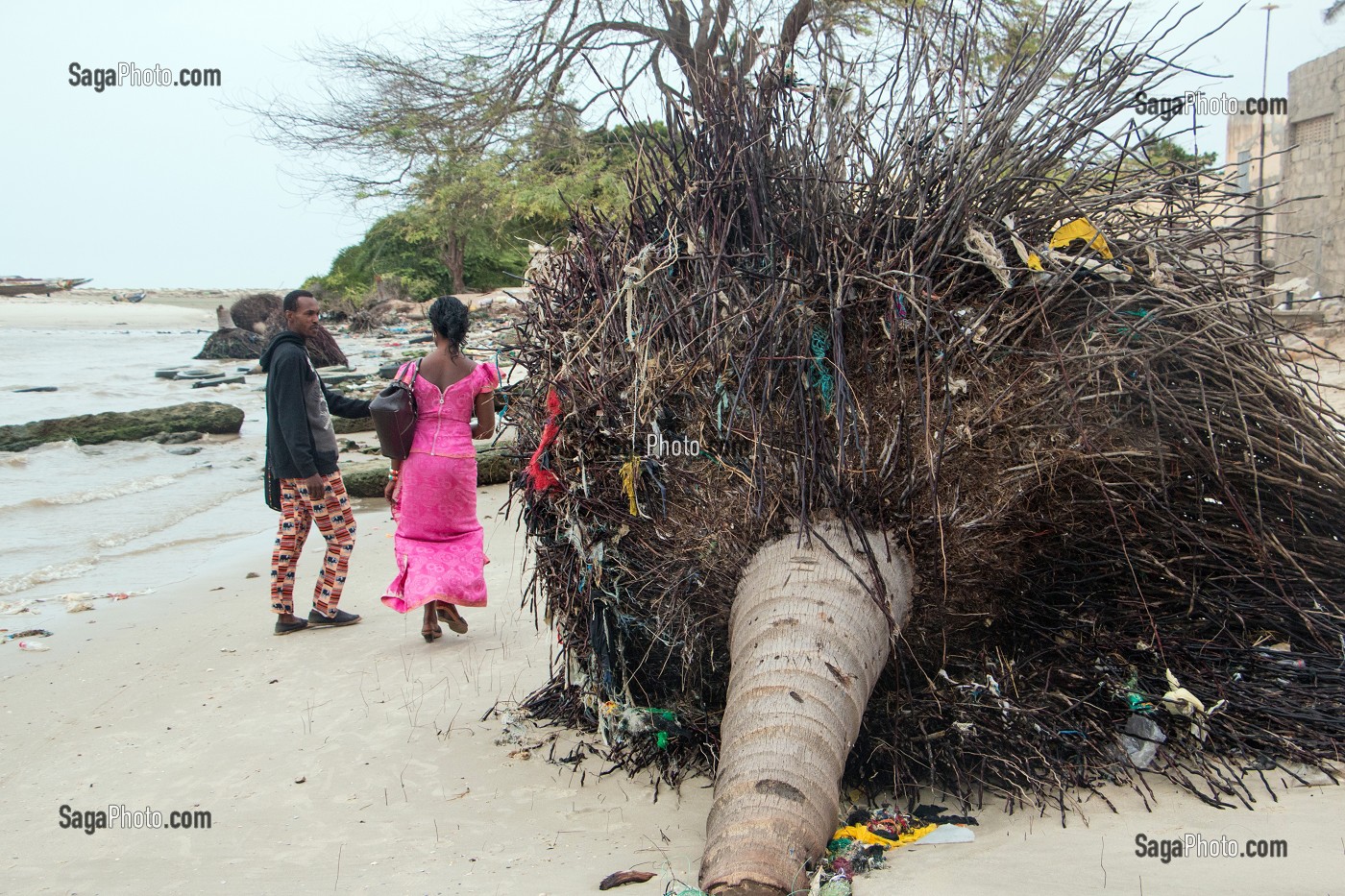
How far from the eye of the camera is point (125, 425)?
1420 cm

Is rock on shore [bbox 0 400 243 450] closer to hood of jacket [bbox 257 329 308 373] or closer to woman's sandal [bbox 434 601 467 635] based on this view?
hood of jacket [bbox 257 329 308 373]

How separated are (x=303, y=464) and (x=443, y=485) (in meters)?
0.80

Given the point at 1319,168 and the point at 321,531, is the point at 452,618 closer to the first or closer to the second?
the point at 321,531

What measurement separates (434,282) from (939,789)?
112 feet

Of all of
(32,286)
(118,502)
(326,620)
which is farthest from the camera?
(32,286)

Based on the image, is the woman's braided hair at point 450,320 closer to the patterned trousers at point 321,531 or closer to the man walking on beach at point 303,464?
the man walking on beach at point 303,464

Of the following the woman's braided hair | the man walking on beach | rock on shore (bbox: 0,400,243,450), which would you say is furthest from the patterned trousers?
rock on shore (bbox: 0,400,243,450)

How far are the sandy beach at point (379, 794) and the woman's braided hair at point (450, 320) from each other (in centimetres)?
156

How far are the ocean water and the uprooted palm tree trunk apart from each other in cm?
557

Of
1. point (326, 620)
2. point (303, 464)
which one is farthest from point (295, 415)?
point (326, 620)

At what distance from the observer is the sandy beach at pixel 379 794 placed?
107 inches

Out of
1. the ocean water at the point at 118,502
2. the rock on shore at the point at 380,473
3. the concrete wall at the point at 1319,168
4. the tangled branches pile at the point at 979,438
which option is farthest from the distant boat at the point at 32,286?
the tangled branches pile at the point at 979,438

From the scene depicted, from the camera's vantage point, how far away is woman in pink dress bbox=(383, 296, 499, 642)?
530 cm

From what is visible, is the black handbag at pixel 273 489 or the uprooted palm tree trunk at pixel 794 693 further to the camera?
the black handbag at pixel 273 489
